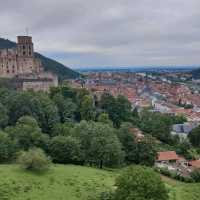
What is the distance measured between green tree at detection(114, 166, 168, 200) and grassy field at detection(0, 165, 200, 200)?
3597 mm

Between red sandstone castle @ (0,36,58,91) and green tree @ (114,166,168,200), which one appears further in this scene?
red sandstone castle @ (0,36,58,91)

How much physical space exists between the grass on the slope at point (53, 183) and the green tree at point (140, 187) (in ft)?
12.2

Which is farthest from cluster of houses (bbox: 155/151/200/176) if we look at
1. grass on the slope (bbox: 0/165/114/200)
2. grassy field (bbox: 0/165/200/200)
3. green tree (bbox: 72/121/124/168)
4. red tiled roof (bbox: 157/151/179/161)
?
grass on the slope (bbox: 0/165/114/200)

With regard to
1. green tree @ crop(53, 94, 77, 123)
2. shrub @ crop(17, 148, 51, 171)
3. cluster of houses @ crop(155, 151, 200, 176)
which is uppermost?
green tree @ crop(53, 94, 77, 123)

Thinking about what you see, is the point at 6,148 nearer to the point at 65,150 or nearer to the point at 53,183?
the point at 65,150

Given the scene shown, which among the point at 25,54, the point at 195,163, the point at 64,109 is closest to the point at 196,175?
the point at 195,163

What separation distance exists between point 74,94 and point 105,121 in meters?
14.4

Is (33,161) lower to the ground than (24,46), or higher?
lower

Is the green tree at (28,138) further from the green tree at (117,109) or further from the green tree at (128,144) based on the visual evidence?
the green tree at (117,109)

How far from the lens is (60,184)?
3325 cm

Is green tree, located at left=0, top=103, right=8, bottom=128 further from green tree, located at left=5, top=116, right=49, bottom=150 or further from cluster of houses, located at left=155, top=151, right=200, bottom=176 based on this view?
cluster of houses, located at left=155, top=151, right=200, bottom=176

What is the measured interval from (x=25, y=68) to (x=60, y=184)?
52.9 metres

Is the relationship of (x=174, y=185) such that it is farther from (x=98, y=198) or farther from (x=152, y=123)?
(x=152, y=123)

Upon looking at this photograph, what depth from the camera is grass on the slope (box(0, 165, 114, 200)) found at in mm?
30156
